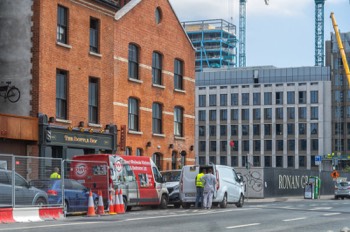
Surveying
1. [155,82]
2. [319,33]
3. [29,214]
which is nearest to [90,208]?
[29,214]

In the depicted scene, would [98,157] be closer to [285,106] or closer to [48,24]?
[48,24]

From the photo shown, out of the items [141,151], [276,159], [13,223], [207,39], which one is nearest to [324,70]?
[276,159]

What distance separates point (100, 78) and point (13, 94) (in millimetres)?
5983

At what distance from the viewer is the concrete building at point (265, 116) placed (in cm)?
12300

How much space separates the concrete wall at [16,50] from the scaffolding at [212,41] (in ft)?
450

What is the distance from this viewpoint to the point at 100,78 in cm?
3975

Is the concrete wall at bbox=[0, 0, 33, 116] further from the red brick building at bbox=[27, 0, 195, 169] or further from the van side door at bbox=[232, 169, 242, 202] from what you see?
the van side door at bbox=[232, 169, 242, 202]

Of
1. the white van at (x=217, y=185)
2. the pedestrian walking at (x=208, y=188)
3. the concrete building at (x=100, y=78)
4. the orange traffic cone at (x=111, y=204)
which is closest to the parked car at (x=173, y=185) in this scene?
the white van at (x=217, y=185)

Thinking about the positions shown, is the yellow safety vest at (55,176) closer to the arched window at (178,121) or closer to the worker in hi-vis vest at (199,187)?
the worker in hi-vis vest at (199,187)

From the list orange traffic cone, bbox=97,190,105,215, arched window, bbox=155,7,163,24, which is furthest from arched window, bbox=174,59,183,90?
orange traffic cone, bbox=97,190,105,215

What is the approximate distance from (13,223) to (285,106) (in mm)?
104181

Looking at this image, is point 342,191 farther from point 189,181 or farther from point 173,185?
point 189,181

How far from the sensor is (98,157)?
29.6 m

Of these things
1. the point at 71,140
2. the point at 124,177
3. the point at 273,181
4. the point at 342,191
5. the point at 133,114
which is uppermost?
the point at 133,114
